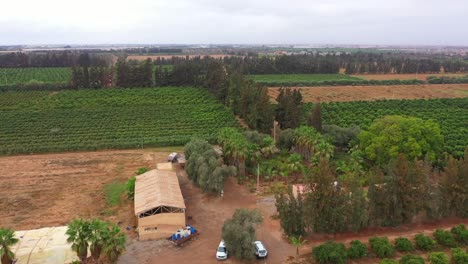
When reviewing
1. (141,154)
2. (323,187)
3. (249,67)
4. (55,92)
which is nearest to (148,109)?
(141,154)

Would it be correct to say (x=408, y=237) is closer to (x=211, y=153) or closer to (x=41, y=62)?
(x=211, y=153)

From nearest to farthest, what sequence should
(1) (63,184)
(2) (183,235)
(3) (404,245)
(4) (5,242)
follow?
1. (4) (5,242)
2. (3) (404,245)
3. (2) (183,235)
4. (1) (63,184)

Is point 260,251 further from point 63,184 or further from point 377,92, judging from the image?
point 377,92

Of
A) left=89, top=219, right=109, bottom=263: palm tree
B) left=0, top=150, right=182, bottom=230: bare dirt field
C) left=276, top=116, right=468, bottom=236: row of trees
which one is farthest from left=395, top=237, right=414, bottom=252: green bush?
left=0, top=150, right=182, bottom=230: bare dirt field

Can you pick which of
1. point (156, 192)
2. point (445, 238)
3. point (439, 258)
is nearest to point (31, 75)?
point (156, 192)

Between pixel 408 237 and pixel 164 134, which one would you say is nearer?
pixel 408 237

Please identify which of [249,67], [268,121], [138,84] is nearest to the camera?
[268,121]
